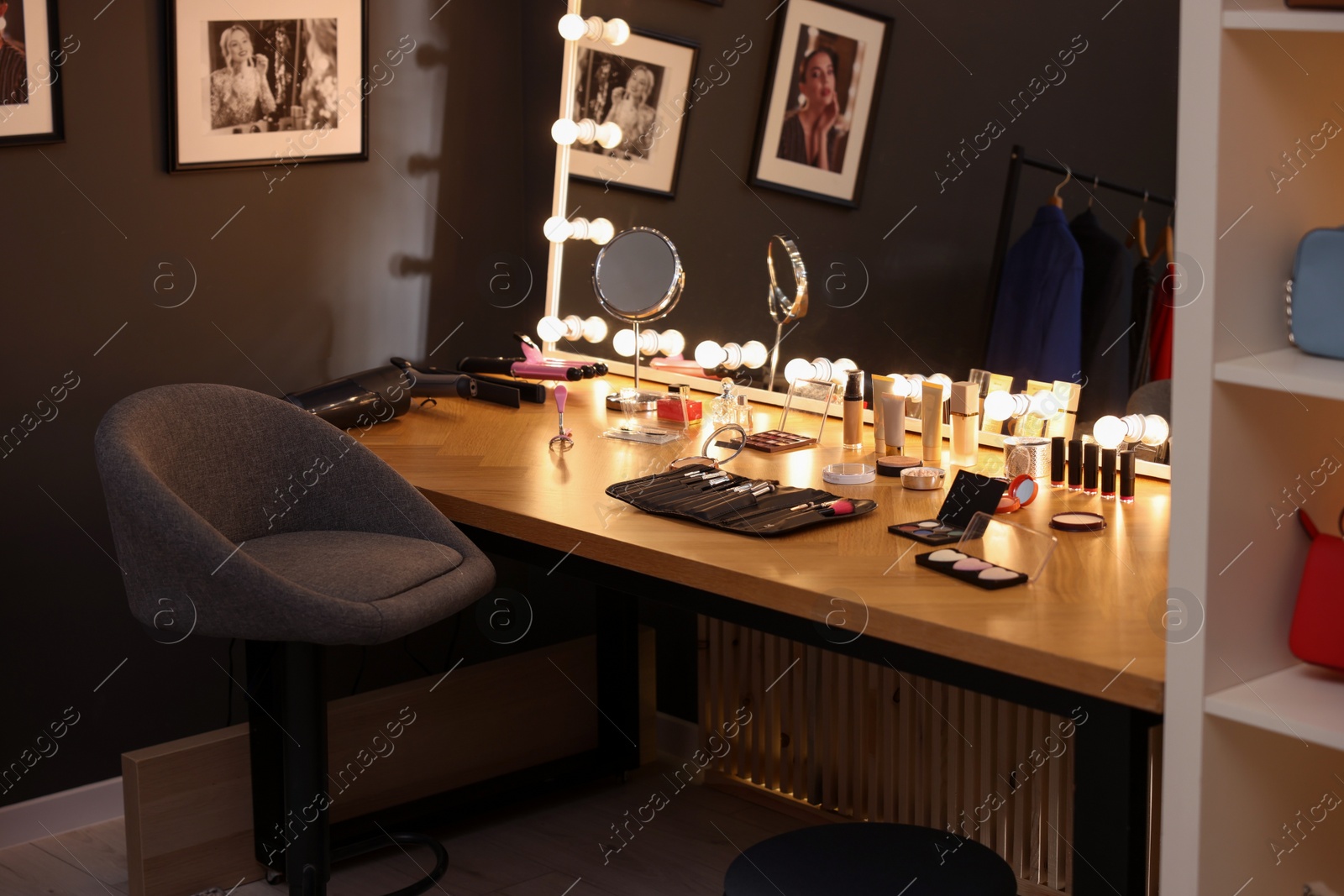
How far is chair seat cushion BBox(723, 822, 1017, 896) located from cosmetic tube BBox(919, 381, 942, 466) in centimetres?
82

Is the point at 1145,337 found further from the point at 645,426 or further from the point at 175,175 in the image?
the point at 175,175

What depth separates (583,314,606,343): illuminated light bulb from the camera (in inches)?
128

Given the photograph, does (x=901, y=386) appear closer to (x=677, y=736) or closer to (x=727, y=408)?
(x=727, y=408)

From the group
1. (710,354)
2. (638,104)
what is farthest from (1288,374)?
(638,104)

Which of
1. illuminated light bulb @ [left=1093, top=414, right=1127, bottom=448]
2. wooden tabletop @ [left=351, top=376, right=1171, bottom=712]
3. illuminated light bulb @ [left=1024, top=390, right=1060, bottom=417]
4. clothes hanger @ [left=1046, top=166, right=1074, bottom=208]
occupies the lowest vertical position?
wooden tabletop @ [left=351, top=376, right=1171, bottom=712]

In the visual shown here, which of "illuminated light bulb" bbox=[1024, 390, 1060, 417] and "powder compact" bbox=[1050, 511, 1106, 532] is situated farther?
"illuminated light bulb" bbox=[1024, 390, 1060, 417]

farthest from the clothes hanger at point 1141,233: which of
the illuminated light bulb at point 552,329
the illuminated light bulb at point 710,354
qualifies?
the illuminated light bulb at point 552,329

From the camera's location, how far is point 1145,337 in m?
2.17

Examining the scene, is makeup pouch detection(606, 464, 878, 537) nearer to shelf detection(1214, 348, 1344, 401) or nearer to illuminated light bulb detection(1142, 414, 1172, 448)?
illuminated light bulb detection(1142, 414, 1172, 448)

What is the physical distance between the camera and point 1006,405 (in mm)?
2354

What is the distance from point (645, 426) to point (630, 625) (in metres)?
0.54

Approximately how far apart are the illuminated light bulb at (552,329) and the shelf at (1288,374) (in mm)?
2069

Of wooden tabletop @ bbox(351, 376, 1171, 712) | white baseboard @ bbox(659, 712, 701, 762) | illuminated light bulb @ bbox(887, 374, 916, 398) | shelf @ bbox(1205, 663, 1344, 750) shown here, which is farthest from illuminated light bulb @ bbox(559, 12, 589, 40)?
shelf @ bbox(1205, 663, 1344, 750)

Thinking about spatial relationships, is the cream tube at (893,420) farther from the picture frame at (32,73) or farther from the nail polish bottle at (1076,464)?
the picture frame at (32,73)
